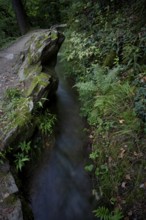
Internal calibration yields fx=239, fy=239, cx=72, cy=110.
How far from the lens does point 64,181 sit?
18.8 ft

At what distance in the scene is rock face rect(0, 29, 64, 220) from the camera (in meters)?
5.05

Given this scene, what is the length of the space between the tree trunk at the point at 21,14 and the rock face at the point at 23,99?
635 centimetres

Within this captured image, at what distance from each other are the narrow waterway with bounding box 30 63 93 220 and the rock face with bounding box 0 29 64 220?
0.66 m

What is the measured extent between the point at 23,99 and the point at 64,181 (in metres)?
2.61

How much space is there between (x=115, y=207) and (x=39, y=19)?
17.2 m

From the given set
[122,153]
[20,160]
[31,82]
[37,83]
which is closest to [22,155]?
[20,160]

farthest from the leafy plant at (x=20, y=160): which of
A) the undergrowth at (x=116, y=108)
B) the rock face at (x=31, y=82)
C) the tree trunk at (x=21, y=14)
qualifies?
the tree trunk at (x=21, y=14)

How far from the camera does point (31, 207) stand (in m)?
5.28

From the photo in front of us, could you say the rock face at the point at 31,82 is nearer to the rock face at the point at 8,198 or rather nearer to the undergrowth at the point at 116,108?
the rock face at the point at 8,198

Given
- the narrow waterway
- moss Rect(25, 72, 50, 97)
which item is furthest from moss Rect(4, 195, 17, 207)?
moss Rect(25, 72, 50, 97)

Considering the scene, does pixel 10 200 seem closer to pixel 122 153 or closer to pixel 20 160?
pixel 20 160

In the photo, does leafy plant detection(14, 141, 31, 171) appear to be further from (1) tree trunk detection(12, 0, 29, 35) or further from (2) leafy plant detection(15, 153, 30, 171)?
(1) tree trunk detection(12, 0, 29, 35)

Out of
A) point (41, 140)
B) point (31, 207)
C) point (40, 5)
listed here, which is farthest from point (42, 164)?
point (40, 5)

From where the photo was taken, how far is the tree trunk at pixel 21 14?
14.0 metres
